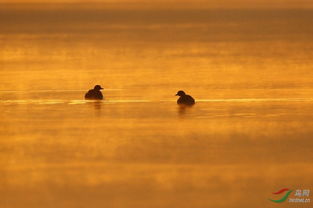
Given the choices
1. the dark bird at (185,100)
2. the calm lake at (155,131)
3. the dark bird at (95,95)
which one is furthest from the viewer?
the dark bird at (95,95)

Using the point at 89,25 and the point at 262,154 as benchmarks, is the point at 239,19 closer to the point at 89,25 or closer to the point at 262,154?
the point at 89,25

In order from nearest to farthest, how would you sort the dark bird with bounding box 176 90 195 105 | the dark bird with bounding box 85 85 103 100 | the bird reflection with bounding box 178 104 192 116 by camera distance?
the bird reflection with bounding box 178 104 192 116 → the dark bird with bounding box 176 90 195 105 → the dark bird with bounding box 85 85 103 100

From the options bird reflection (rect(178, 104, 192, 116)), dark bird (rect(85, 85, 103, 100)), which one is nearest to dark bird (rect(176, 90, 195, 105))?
bird reflection (rect(178, 104, 192, 116))

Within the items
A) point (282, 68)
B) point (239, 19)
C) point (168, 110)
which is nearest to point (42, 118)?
point (168, 110)

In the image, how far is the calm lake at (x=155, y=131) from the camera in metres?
15.5

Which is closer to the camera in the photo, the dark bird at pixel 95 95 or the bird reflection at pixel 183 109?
the bird reflection at pixel 183 109

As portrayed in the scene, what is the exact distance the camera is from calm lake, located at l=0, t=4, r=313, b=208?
15.5m

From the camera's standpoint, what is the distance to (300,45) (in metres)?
39.7

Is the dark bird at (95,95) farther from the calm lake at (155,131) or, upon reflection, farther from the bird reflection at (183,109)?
the bird reflection at (183,109)

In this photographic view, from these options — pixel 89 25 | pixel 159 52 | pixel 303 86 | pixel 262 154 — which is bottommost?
pixel 262 154

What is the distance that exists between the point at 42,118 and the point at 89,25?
41166mm

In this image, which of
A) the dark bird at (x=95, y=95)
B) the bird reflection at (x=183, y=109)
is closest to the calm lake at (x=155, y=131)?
the bird reflection at (x=183, y=109)

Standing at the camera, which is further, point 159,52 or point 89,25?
point 89,25

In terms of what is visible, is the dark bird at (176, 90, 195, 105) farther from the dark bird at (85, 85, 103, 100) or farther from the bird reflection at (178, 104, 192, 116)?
the dark bird at (85, 85, 103, 100)
